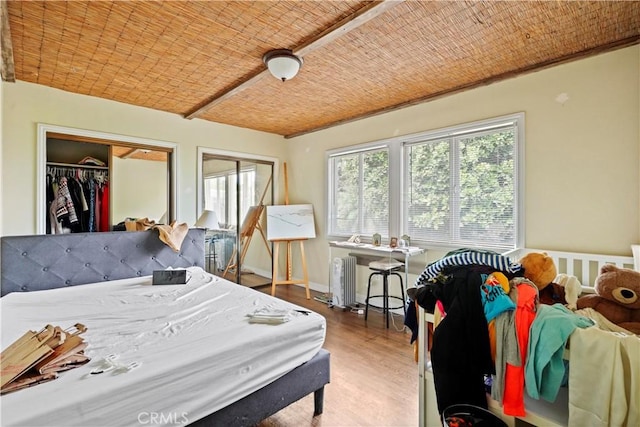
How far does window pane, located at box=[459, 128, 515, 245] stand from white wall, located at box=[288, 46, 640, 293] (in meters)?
0.18

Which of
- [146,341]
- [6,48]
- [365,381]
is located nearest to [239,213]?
[6,48]

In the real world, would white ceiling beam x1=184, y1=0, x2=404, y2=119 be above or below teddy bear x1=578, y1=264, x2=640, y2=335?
above

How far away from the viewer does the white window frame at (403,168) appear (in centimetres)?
292

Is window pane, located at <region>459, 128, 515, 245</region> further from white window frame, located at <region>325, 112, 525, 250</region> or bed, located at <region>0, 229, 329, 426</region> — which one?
bed, located at <region>0, 229, 329, 426</region>

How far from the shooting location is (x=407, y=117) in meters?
3.78

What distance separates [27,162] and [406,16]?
3.85 meters

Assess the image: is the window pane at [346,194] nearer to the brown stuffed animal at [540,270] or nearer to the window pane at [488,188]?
the window pane at [488,188]

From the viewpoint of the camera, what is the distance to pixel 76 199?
3.67 metres

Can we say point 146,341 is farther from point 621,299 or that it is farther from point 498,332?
point 621,299

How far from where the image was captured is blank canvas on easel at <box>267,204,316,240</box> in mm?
4711

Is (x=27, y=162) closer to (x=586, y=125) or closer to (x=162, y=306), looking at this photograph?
(x=162, y=306)

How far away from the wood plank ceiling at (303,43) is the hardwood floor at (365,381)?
101 inches

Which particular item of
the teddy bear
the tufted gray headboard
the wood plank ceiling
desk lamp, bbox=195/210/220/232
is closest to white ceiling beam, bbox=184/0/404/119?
the wood plank ceiling

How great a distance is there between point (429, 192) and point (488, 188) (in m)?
0.64
